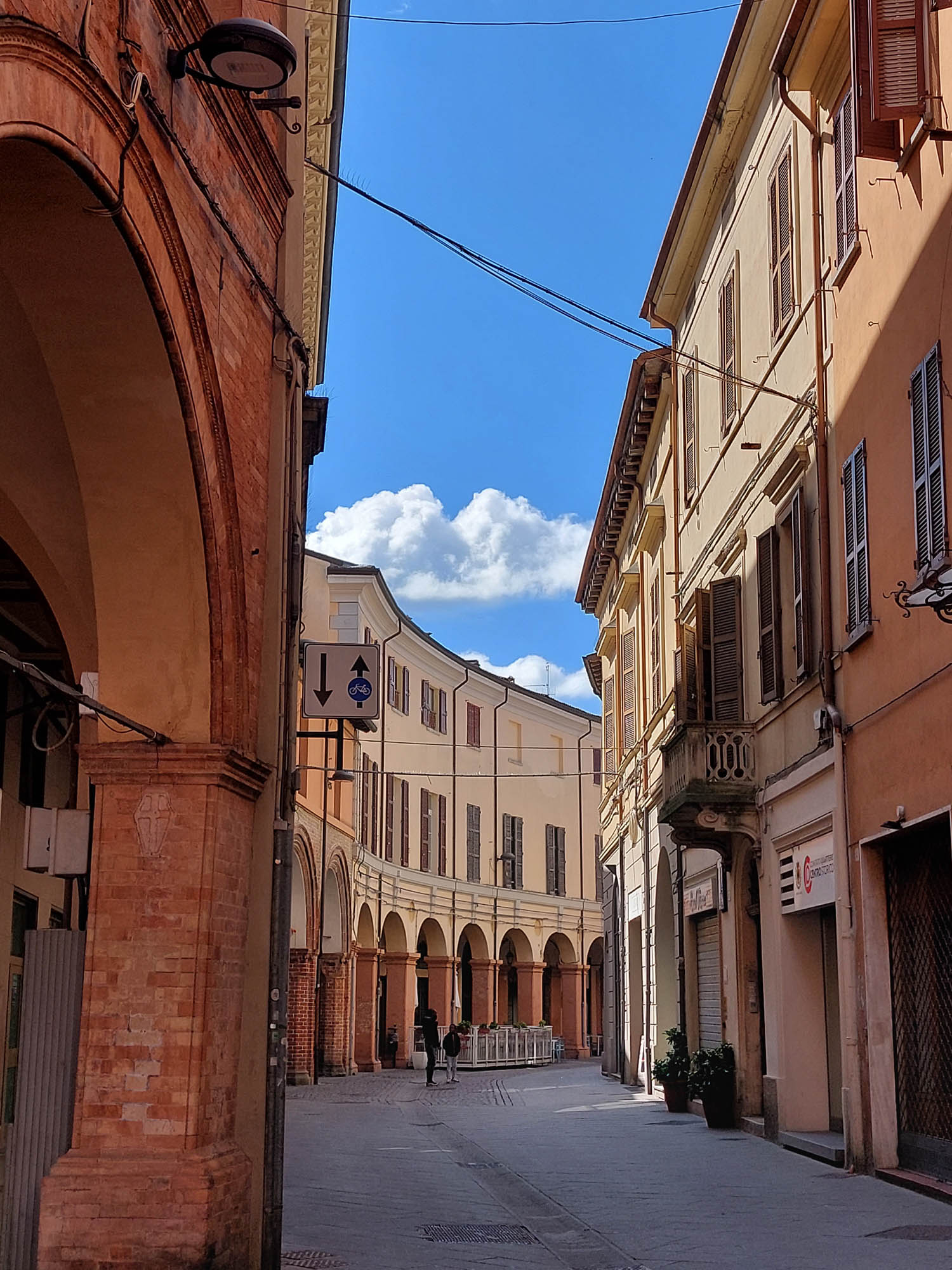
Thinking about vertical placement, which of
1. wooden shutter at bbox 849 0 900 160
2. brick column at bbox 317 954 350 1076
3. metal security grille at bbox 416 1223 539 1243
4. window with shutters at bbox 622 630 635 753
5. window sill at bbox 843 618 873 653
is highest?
wooden shutter at bbox 849 0 900 160

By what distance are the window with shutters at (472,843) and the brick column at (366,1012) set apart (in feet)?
27.3

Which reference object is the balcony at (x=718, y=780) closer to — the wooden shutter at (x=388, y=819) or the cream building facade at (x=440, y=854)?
the cream building facade at (x=440, y=854)

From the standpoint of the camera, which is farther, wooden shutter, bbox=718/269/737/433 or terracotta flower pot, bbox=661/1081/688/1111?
terracotta flower pot, bbox=661/1081/688/1111

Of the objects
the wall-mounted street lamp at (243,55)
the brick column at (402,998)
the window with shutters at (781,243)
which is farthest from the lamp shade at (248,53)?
the brick column at (402,998)

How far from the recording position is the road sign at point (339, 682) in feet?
34.8

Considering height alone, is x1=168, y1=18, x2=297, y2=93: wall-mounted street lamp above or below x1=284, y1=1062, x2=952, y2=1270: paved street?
above

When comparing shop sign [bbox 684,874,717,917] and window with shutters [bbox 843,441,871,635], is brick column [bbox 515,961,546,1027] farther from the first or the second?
window with shutters [bbox 843,441,871,635]

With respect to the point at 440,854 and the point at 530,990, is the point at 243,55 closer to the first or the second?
the point at 440,854

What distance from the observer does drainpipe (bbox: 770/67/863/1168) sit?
13.3m

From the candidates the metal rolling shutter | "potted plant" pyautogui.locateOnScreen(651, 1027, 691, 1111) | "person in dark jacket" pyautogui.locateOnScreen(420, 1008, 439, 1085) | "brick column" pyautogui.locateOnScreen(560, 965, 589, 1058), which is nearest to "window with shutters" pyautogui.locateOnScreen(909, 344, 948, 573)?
the metal rolling shutter

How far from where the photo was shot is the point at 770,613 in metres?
16.4

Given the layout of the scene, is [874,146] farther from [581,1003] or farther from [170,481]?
[581,1003]

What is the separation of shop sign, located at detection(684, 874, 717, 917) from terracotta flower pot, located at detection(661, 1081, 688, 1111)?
2261 millimetres

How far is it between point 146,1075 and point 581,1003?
146 ft
